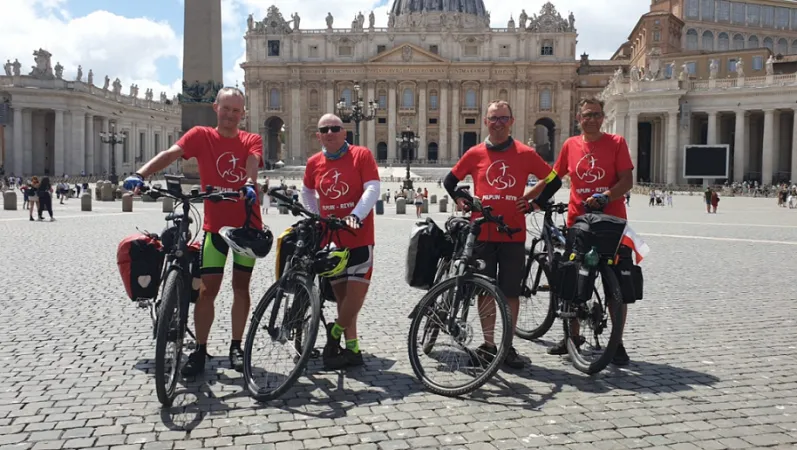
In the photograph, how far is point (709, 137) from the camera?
53562 millimetres

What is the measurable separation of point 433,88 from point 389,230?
73.7 m

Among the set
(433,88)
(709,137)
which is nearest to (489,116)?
(709,137)

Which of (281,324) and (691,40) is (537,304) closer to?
(281,324)

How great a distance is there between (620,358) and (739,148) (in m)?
52.4

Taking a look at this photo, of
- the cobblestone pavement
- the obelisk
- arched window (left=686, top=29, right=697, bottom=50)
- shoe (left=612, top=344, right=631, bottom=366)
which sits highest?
arched window (left=686, top=29, right=697, bottom=50)

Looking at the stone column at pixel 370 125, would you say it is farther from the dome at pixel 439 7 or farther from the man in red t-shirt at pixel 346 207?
the man in red t-shirt at pixel 346 207

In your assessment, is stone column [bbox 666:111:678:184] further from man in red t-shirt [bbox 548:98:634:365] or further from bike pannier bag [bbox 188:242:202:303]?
bike pannier bag [bbox 188:242:202:303]

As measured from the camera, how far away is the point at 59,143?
6725cm

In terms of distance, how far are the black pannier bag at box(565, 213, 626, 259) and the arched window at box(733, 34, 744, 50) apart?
77.7 meters

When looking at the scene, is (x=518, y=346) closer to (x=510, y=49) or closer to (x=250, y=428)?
(x=250, y=428)

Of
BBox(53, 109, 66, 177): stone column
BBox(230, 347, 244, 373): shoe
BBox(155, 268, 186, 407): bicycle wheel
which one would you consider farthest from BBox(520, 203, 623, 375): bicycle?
BBox(53, 109, 66, 177): stone column

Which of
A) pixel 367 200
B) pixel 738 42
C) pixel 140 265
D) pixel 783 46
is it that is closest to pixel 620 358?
pixel 367 200

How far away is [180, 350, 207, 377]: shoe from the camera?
18.5 ft

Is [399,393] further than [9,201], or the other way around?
[9,201]
